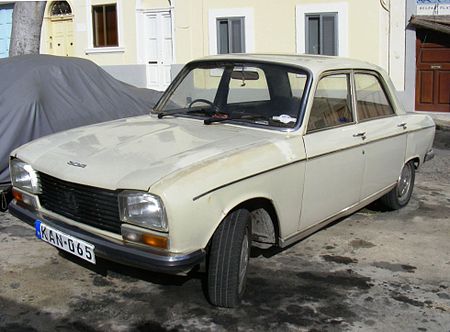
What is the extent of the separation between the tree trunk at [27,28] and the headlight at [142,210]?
8765 millimetres

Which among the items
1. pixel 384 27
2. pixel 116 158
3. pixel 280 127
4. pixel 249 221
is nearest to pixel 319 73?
pixel 280 127

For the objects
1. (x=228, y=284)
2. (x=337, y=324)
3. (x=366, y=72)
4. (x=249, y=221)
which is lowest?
(x=337, y=324)

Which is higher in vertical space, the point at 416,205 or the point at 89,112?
the point at 89,112

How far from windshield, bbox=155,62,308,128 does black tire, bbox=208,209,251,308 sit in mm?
946

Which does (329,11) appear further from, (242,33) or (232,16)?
(232,16)

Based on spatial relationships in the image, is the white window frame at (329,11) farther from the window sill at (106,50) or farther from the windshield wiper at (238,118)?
the windshield wiper at (238,118)

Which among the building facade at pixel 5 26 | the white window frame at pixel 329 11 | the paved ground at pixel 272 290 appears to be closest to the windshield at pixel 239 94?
the paved ground at pixel 272 290

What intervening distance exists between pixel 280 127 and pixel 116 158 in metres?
1.22

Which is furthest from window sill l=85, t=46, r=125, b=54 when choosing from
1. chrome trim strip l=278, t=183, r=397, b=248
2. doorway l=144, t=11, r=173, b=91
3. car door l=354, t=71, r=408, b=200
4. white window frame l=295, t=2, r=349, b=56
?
chrome trim strip l=278, t=183, r=397, b=248

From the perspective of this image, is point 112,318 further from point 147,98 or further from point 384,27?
point 384,27

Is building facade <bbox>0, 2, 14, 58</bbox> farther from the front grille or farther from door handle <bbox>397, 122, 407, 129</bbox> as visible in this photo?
the front grille

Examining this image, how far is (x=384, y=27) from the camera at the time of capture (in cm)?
1320

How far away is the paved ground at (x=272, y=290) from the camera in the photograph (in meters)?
3.68

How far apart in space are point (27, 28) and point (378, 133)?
27.4 feet
